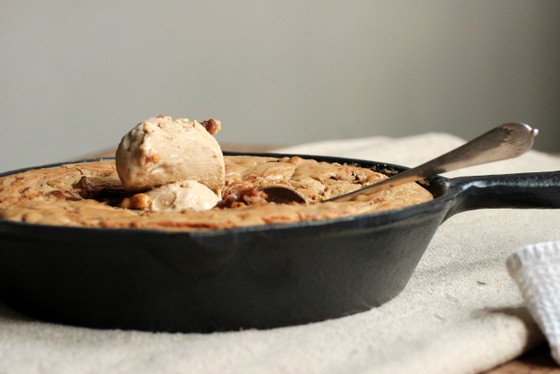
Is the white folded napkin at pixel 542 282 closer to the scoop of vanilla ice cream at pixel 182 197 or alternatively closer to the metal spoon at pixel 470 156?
the metal spoon at pixel 470 156

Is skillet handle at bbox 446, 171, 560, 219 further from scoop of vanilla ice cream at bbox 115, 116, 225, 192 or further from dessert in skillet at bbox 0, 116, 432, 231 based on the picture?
scoop of vanilla ice cream at bbox 115, 116, 225, 192

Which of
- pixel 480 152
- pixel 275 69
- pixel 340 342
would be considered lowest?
pixel 275 69

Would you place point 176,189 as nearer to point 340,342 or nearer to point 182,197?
point 182,197

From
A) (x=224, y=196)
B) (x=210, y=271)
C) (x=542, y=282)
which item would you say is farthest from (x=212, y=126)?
(x=542, y=282)

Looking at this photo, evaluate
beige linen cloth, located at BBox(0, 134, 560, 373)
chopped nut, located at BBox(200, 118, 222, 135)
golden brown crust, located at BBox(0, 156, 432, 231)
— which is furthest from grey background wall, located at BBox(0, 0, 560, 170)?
beige linen cloth, located at BBox(0, 134, 560, 373)

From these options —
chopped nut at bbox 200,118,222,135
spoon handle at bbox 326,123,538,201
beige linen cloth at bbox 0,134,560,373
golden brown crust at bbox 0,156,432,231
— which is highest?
spoon handle at bbox 326,123,538,201

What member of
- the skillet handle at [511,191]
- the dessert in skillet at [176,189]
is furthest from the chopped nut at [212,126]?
the skillet handle at [511,191]

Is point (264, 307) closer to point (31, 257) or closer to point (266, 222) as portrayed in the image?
point (266, 222)

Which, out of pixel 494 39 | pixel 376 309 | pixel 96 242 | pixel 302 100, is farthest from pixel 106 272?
pixel 494 39
